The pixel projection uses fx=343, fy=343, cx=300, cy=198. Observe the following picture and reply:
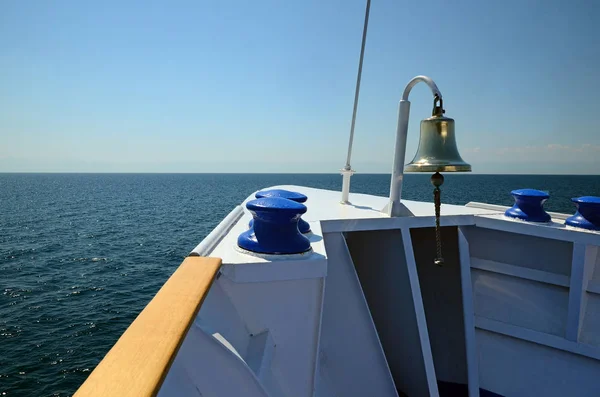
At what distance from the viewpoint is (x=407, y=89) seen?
484cm

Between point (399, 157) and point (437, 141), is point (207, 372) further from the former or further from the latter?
point (399, 157)

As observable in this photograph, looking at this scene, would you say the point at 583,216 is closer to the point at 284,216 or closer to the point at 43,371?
the point at 284,216

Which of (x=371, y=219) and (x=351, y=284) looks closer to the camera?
(x=351, y=284)

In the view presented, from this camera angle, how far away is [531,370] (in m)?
5.36

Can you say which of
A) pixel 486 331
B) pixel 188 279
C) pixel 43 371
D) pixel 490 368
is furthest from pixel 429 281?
pixel 43 371

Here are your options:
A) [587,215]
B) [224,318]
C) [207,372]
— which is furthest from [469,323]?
[207,372]

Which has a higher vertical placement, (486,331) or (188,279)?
(188,279)

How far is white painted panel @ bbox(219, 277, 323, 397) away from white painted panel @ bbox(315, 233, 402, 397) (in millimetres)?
1420

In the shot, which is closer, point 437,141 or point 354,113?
point 437,141

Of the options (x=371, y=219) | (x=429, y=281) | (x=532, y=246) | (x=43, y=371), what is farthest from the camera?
(x=43, y=371)

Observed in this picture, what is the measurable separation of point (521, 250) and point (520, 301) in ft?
2.73

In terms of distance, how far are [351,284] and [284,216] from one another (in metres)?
1.98

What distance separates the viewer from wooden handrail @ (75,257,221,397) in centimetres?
129

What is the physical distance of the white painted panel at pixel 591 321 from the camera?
4.98 m
